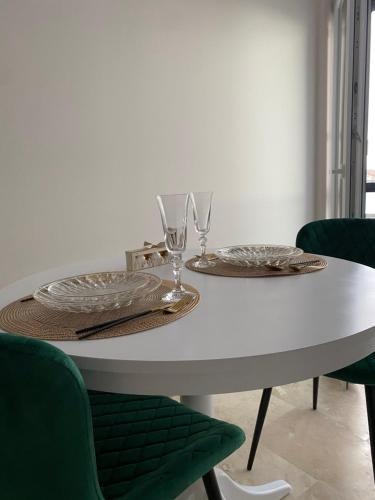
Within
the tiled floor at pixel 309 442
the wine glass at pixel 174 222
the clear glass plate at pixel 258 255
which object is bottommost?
the tiled floor at pixel 309 442

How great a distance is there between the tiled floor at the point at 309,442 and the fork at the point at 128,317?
924mm

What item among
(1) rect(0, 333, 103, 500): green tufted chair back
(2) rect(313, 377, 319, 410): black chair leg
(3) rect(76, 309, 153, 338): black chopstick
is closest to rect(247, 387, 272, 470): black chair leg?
(2) rect(313, 377, 319, 410): black chair leg

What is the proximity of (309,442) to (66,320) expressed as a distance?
1267 mm

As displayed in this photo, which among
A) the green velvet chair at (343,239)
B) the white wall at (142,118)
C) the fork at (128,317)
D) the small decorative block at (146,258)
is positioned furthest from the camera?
the white wall at (142,118)

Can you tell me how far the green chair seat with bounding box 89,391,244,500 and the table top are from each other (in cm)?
19

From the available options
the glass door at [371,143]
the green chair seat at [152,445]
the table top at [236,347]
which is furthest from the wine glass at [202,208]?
the glass door at [371,143]

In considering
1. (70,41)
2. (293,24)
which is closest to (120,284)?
(70,41)

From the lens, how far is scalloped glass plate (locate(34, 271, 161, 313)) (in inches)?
32.6

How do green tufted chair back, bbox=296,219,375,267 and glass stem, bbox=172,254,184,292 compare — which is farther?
green tufted chair back, bbox=296,219,375,267

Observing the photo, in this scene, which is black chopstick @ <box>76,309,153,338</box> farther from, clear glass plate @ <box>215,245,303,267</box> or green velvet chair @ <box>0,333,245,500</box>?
clear glass plate @ <box>215,245,303,267</box>

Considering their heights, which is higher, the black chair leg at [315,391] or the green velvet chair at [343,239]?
the green velvet chair at [343,239]

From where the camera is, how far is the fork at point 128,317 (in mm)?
749

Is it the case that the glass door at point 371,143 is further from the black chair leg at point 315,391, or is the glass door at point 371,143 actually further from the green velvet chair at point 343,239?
the black chair leg at point 315,391

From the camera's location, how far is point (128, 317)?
0.81m
